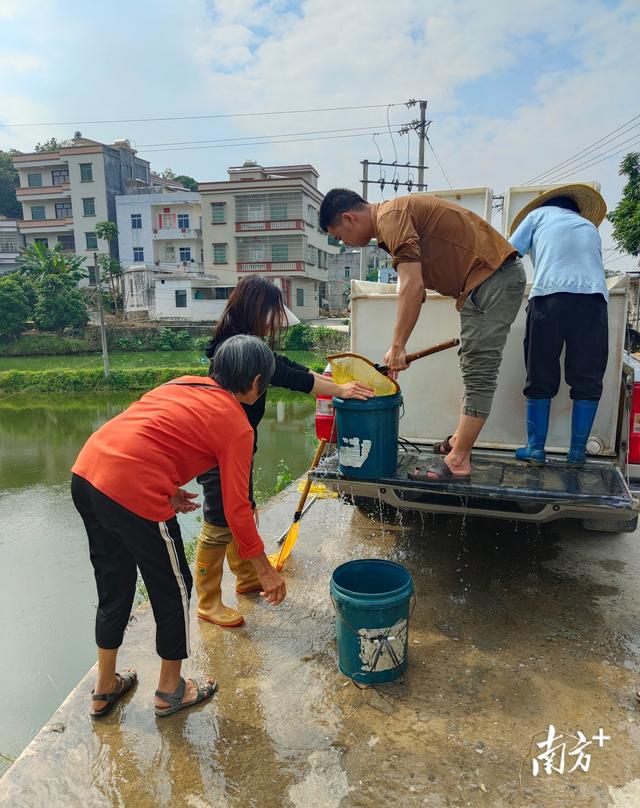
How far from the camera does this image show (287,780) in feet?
6.66

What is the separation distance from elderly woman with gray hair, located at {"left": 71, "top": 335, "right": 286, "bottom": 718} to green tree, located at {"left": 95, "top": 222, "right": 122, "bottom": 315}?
35.6 m

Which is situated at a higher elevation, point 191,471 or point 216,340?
point 216,340

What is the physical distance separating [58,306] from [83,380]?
8.65 m

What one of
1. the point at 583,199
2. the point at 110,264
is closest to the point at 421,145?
the point at 583,199

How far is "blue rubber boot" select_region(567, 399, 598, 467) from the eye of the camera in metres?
3.11

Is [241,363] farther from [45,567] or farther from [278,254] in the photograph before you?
[278,254]

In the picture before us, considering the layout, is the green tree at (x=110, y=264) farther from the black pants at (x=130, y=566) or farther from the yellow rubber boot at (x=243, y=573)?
the black pants at (x=130, y=566)

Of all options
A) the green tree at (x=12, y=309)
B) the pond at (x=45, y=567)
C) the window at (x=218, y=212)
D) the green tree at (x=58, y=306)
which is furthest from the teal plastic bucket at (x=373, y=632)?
the window at (x=218, y=212)

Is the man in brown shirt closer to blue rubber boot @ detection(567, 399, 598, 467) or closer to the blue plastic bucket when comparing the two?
the blue plastic bucket

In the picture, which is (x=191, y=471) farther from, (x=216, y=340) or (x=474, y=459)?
(x=474, y=459)

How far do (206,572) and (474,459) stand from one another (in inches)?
70.8

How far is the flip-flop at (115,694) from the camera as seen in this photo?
2389mm

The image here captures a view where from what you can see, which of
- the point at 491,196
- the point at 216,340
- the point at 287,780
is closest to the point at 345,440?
the point at 216,340

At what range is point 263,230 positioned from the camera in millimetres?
35219
